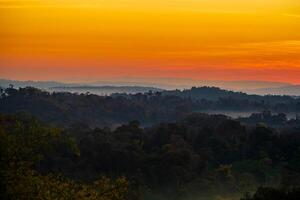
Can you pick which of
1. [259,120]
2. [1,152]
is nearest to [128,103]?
[259,120]

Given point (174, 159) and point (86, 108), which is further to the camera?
point (86, 108)

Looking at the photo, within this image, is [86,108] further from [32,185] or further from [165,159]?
[32,185]

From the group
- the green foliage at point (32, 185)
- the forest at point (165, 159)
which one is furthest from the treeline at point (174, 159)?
the green foliage at point (32, 185)

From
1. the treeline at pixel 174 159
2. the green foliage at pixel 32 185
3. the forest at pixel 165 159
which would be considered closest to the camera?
the green foliage at pixel 32 185

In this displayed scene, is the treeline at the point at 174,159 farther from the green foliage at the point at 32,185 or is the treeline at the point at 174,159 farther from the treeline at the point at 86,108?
the treeline at the point at 86,108

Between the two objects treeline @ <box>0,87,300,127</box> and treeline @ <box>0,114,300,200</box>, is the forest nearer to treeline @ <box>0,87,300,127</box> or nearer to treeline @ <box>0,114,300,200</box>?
treeline @ <box>0,114,300,200</box>

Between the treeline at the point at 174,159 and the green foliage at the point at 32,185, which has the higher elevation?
the green foliage at the point at 32,185

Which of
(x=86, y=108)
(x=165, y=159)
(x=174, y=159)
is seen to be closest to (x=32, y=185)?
(x=165, y=159)

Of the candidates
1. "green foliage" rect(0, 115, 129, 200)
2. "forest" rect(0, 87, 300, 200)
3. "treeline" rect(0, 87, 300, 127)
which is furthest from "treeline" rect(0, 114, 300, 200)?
"treeline" rect(0, 87, 300, 127)
